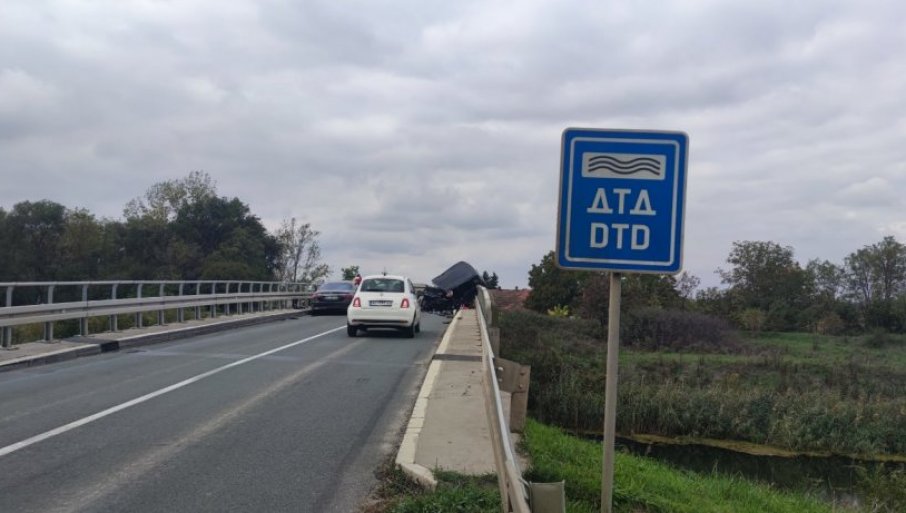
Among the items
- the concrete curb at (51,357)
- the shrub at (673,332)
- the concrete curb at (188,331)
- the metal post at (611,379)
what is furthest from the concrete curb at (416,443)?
the shrub at (673,332)

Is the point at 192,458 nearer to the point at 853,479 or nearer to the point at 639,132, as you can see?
the point at 639,132

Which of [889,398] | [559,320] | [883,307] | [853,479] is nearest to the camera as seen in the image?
[853,479]

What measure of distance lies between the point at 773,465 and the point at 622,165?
16586 millimetres

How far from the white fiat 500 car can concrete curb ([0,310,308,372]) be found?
4214 millimetres

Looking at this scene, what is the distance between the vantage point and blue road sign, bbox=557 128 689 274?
498cm

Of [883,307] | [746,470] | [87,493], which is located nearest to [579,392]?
[746,470]

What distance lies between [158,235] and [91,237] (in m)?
9.36

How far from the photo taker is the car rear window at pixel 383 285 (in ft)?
75.8

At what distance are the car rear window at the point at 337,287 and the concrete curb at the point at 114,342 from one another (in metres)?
6.84

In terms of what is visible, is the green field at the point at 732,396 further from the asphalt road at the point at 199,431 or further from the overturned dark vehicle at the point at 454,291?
the asphalt road at the point at 199,431

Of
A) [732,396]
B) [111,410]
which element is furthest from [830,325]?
[111,410]

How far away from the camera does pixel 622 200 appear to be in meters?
5.06

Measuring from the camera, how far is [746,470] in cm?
1781

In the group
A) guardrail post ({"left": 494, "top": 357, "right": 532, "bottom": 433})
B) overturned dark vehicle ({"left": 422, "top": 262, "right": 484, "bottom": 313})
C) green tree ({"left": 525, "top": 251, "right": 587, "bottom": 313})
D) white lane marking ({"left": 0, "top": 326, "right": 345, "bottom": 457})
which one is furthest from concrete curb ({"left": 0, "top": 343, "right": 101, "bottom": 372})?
green tree ({"left": 525, "top": 251, "right": 587, "bottom": 313})
